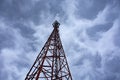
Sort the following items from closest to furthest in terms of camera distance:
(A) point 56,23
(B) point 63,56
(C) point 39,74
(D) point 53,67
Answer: (C) point 39,74 → (D) point 53,67 → (B) point 63,56 → (A) point 56,23

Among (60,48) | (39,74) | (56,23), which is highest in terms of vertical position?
(56,23)

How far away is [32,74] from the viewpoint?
37812 mm

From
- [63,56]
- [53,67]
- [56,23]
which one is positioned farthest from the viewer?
[56,23]

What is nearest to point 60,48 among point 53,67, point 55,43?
point 55,43

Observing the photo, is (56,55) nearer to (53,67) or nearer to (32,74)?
(53,67)

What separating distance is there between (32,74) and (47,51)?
5.12 m

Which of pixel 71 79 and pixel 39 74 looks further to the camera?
pixel 71 79

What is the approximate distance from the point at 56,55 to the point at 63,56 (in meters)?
1.35

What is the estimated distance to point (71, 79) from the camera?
129 ft

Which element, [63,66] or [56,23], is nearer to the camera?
[63,66]

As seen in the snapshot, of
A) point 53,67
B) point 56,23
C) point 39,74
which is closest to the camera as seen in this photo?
point 39,74

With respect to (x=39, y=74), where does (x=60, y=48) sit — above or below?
above

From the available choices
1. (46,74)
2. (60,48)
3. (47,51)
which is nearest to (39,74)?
(46,74)

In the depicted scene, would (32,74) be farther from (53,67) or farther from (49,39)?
(49,39)
